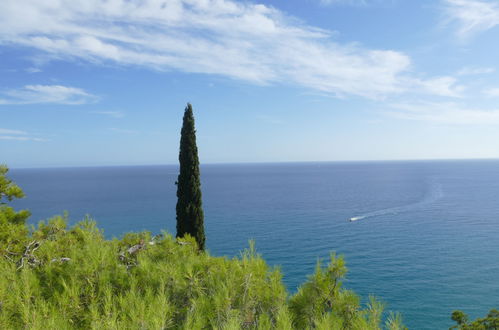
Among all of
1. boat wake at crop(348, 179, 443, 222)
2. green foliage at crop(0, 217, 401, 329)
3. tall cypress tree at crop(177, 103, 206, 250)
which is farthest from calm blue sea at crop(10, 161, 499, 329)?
green foliage at crop(0, 217, 401, 329)

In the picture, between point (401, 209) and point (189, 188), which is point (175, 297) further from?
point (401, 209)

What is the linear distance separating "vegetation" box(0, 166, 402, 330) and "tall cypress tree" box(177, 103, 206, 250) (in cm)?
1352

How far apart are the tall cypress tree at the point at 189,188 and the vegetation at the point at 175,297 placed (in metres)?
13.5

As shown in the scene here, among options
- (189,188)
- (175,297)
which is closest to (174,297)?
(175,297)

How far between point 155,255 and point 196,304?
3.29 meters

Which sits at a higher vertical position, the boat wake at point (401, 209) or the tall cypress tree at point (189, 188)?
the tall cypress tree at point (189, 188)

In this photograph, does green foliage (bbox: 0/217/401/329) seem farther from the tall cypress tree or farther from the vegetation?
the tall cypress tree

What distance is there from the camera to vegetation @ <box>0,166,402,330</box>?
16.0 feet

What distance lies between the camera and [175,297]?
20.4 feet

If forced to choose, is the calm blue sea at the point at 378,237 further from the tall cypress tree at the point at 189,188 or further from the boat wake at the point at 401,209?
the tall cypress tree at the point at 189,188

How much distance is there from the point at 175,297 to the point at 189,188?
1535 centimetres

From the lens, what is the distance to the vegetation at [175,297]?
4.88 m

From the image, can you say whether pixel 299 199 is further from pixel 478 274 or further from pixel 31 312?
pixel 31 312

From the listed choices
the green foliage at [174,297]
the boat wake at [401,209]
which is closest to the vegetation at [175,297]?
the green foliage at [174,297]
